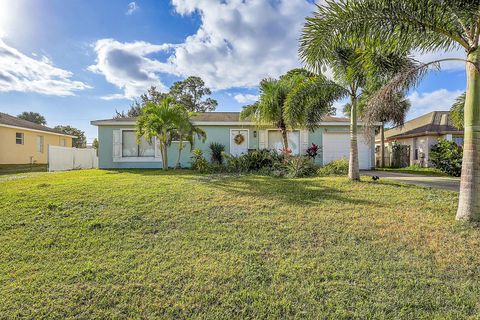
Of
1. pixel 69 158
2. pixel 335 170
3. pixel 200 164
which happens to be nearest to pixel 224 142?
pixel 200 164

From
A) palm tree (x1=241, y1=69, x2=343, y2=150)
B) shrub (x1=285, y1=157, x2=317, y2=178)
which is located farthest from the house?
shrub (x1=285, y1=157, x2=317, y2=178)

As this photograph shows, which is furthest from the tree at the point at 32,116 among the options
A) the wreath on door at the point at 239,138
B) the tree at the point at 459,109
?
the tree at the point at 459,109

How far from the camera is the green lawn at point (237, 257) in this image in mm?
2801

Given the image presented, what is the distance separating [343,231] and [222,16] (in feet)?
29.6

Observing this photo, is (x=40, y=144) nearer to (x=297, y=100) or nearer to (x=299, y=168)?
(x=299, y=168)

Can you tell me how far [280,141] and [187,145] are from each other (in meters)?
5.54

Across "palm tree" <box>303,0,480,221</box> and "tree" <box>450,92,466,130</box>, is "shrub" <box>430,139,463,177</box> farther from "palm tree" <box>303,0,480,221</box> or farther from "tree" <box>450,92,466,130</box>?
"palm tree" <box>303,0,480,221</box>

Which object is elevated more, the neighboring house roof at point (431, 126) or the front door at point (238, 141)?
the neighboring house roof at point (431, 126)

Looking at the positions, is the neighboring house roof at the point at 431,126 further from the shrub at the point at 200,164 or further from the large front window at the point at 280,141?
the shrub at the point at 200,164

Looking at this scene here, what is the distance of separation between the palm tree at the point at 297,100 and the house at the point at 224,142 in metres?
3.88

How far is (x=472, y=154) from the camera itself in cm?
475

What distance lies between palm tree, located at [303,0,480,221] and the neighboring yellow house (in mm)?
22223

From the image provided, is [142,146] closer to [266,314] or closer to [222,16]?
[222,16]

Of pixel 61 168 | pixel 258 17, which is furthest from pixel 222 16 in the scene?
pixel 61 168
